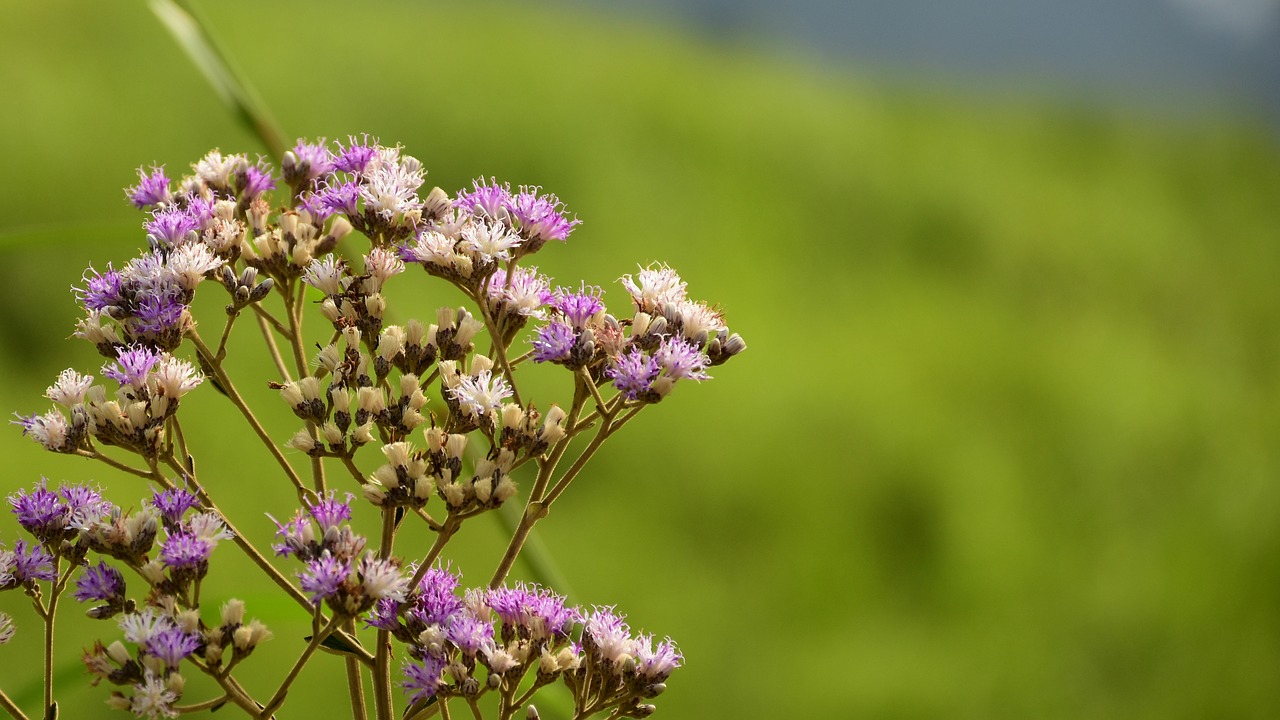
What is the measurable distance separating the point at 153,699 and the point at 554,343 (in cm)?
22

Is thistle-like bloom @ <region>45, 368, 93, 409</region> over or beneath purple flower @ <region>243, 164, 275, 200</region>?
beneath

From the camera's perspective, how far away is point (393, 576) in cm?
43

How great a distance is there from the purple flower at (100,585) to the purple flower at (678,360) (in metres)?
0.26

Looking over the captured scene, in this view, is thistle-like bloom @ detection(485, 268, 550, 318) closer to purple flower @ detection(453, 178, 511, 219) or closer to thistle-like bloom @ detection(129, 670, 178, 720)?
purple flower @ detection(453, 178, 511, 219)

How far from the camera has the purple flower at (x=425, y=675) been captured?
1.48ft

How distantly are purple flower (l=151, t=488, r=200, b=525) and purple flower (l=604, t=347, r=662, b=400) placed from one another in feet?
0.64

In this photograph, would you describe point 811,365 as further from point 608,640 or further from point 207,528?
point 207,528

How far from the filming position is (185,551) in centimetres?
43

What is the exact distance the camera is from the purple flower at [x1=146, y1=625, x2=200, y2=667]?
0.42m

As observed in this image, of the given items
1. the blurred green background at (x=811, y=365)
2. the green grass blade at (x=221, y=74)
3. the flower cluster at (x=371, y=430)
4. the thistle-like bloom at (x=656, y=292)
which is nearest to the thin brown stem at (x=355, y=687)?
the flower cluster at (x=371, y=430)

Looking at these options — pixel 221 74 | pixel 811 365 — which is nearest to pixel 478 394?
pixel 221 74

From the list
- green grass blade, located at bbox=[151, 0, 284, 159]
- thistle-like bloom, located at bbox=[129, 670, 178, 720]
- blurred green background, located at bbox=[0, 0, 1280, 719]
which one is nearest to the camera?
thistle-like bloom, located at bbox=[129, 670, 178, 720]

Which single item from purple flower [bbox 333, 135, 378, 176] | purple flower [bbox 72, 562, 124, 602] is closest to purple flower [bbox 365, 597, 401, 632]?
purple flower [bbox 72, 562, 124, 602]

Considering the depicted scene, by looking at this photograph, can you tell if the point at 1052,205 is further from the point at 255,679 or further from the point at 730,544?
the point at 255,679
